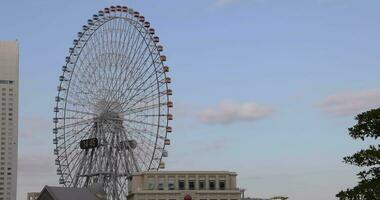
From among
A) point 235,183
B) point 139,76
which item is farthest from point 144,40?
point 235,183

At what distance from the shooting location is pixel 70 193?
123000 millimetres

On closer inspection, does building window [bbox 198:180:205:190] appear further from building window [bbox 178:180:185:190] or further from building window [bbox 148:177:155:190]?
building window [bbox 148:177:155:190]

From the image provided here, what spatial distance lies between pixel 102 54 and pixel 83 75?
188 inches

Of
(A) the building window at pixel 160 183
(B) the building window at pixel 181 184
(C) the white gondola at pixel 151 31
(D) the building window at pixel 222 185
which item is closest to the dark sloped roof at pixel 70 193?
(A) the building window at pixel 160 183

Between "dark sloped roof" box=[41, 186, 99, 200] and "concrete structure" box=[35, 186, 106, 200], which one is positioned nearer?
"concrete structure" box=[35, 186, 106, 200]

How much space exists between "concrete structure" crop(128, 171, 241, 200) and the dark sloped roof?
783cm

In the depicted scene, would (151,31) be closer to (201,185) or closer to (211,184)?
(201,185)

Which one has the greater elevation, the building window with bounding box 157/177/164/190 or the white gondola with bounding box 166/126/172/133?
the white gondola with bounding box 166/126/172/133

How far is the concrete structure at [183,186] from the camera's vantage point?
12025 centimetres

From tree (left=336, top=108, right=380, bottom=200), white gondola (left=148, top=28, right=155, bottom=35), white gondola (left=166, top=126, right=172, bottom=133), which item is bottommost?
tree (left=336, top=108, right=380, bottom=200)

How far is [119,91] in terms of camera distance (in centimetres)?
10962

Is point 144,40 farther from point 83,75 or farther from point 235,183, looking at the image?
point 235,183

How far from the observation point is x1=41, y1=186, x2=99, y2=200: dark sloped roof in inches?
4753

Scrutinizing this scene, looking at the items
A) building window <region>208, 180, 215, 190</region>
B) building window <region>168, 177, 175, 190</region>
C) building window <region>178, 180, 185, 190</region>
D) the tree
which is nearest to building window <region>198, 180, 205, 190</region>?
building window <region>208, 180, 215, 190</region>
